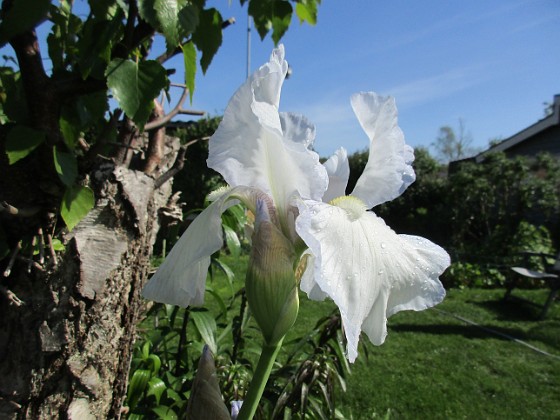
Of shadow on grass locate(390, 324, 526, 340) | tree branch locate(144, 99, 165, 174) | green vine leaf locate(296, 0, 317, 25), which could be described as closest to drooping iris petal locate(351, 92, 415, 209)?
green vine leaf locate(296, 0, 317, 25)

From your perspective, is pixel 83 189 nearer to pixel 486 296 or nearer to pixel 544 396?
pixel 544 396

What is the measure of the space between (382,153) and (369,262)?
0.26 m

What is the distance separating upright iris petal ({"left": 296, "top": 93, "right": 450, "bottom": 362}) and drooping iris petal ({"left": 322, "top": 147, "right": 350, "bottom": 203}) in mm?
59

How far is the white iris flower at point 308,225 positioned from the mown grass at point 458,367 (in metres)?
1.87

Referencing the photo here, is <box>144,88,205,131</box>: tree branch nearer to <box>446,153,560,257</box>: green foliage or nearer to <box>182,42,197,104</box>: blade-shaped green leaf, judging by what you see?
<box>182,42,197,104</box>: blade-shaped green leaf

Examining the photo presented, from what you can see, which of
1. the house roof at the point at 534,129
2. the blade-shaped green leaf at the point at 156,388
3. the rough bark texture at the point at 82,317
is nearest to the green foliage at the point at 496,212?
the house roof at the point at 534,129

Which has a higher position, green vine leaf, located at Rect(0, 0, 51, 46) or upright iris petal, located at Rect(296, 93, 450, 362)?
green vine leaf, located at Rect(0, 0, 51, 46)

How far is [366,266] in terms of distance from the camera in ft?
1.97

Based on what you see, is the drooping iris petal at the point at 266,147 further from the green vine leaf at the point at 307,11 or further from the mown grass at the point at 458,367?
the mown grass at the point at 458,367

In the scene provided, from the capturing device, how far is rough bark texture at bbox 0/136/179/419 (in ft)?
4.34

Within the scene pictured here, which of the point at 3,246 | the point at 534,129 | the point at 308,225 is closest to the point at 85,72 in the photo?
the point at 3,246

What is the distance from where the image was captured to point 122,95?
4.06ft

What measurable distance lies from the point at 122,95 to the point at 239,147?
0.68m

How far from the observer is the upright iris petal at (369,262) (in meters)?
0.56
